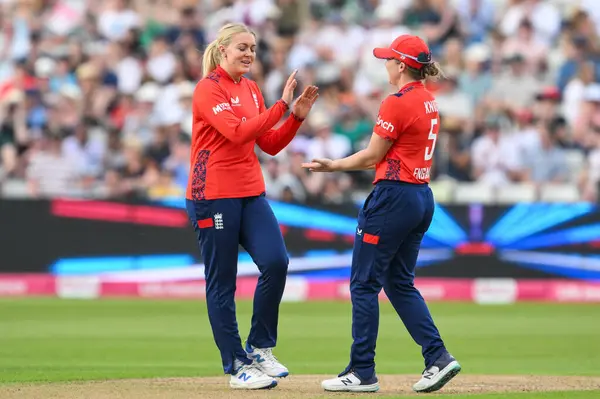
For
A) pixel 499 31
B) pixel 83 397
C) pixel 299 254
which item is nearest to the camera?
pixel 83 397

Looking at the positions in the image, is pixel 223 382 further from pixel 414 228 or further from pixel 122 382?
pixel 414 228

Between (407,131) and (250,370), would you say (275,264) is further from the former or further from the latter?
(407,131)

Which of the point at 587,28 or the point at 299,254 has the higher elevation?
the point at 587,28

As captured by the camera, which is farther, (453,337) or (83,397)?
(453,337)

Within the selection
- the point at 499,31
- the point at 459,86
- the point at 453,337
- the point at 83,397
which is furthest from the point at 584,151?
the point at 83,397

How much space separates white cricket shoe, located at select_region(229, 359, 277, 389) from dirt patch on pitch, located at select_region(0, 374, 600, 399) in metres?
0.06

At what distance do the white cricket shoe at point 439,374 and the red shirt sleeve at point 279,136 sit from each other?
1.71 metres

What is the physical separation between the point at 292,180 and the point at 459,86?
3.08 meters

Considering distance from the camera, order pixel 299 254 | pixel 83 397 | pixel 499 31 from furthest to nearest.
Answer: pixel 499 31
pixel 299 254
pixel 83 397

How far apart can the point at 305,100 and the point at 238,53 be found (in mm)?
527

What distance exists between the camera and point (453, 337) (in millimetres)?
11391

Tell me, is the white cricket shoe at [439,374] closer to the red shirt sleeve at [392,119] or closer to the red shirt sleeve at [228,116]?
the red shirt sleeve at [392,119]

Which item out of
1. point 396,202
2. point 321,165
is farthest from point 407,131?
point 321,165

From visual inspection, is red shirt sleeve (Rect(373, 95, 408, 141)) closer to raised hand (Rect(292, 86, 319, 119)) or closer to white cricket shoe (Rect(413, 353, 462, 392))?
raised hand (Rect(292, 86, 319, 119))
